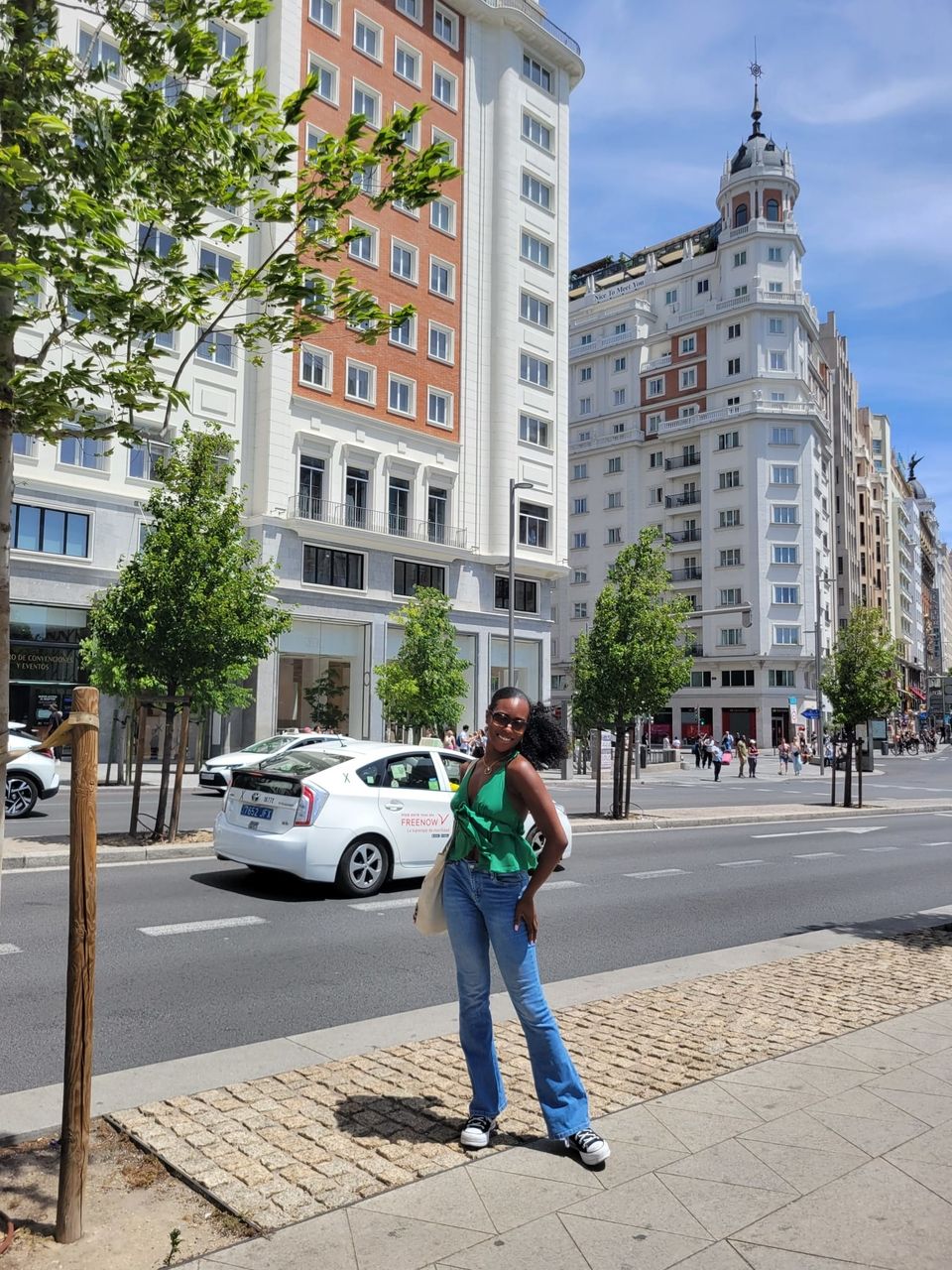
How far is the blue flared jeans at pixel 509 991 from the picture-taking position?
4082mm

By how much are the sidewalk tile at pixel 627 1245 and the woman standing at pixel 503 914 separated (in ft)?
1.95

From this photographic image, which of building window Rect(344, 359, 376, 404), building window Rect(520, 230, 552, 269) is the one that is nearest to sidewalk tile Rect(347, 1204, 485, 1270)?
building window Rect(344, 359, 376, 404)

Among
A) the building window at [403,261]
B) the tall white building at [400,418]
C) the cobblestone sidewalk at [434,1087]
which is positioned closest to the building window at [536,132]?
the tall white building at [400,418]

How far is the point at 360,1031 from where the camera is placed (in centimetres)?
566

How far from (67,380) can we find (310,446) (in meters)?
34.3

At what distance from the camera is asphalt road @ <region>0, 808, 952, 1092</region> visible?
6.02 meters

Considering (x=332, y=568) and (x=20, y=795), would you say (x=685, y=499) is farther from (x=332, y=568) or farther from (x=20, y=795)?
(x=20, y=795)

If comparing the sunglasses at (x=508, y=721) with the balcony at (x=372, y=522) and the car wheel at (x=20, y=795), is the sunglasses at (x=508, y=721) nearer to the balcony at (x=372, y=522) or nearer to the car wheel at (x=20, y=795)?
the car wheel at (x=20, y=795)

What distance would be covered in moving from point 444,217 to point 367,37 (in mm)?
7096

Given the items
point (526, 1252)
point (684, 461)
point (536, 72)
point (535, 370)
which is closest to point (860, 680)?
point (535, 370)

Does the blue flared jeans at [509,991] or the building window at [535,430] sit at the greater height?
the building window at [535,430]

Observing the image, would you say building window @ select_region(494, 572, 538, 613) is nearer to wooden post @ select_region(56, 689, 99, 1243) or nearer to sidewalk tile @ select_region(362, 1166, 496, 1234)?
sidewalk tile @ select_region(362, 1166, 496, 1234)

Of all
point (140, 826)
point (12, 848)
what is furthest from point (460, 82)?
point (12, 848)

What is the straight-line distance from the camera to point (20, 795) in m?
17.4
